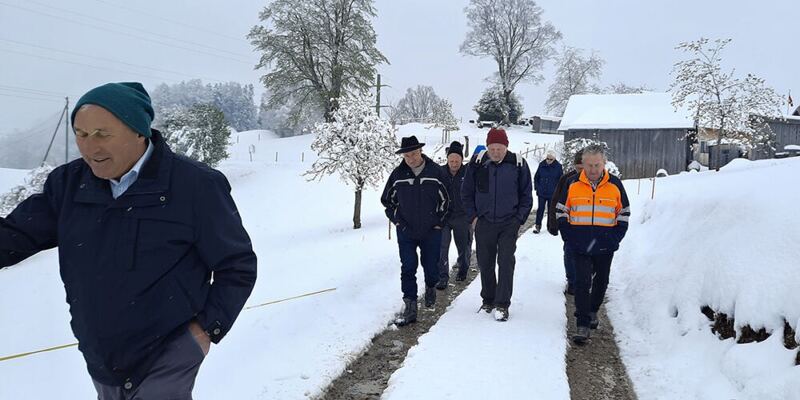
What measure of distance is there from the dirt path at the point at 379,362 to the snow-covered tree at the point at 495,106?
1888 inches

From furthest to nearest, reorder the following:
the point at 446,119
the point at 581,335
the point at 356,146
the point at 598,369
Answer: the point at 446,119, the point at 356,146, the point at 581,335, the point at 598,369

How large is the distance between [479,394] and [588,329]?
6.34 feet

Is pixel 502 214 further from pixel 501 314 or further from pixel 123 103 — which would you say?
pixel 123 103

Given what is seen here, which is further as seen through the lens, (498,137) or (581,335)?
(498,137)

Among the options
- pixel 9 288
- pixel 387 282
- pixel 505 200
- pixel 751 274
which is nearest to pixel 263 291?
pixel 387 282

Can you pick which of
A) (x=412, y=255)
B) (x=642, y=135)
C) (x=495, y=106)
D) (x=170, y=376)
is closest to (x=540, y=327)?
(x=412, y=255)

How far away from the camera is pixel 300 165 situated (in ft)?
114

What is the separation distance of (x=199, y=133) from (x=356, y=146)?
20142 mm

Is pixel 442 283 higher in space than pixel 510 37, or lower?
lower

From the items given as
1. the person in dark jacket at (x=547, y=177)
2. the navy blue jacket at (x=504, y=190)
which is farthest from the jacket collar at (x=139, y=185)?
the person in dark jacket at (x=547, y=177)

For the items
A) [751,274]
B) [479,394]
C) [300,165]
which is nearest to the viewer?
[479,394]

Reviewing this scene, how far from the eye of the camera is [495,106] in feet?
172

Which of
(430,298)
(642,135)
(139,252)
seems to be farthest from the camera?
(642,135)

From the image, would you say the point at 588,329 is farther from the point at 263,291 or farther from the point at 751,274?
the point at 263,291
